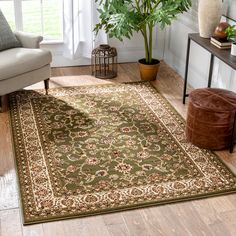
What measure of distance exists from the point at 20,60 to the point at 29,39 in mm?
404

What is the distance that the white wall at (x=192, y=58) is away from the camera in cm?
417

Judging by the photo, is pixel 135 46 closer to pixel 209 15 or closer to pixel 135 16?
pixel 135 16

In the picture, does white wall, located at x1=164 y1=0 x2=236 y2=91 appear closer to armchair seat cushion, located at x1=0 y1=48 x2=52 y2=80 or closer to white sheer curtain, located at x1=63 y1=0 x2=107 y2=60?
white sheer curtain, located at x1=63 y1=0 x2=107 y2=60

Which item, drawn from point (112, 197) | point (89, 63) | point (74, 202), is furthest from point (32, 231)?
point (89, 63)

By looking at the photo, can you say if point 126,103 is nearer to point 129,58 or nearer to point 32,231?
point 129,58

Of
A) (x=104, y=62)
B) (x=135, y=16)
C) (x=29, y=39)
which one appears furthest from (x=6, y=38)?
(x=135, y=16)

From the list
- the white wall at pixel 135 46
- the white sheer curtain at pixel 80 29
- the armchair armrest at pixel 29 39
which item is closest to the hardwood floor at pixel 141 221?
the armchair armrest at pixel 29 39

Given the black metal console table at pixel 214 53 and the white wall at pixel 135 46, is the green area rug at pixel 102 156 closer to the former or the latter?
the black metal console table at pixel 214 53

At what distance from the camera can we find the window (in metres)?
5.00

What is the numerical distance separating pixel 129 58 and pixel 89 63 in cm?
48

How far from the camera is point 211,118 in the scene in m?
3.42

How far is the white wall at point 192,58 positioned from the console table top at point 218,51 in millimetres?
369

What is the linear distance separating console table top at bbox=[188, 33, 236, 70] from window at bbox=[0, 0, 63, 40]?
1747 millimetres

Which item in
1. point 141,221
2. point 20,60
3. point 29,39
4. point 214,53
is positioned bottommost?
point 141,221
